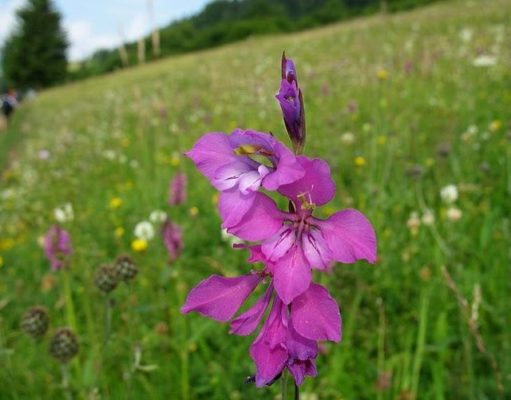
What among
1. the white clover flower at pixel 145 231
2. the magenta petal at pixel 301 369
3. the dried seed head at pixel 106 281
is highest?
the magenta petal at pixel 301 369

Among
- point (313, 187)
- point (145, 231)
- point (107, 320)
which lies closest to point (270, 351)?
point (313, 187)

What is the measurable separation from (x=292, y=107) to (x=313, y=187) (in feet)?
0.40

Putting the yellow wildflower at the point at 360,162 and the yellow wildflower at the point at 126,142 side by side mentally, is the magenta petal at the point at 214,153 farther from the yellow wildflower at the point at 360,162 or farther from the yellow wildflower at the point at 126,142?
the yellow wildflower at the point at 126,142

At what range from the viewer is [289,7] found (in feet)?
225

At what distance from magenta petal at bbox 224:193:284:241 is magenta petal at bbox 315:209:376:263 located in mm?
79

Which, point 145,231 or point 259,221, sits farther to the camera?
point 145,231

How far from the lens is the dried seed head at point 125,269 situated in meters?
1.65

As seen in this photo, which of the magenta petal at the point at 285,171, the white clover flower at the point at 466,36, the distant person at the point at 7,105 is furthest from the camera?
the distant person at the point at 7,105

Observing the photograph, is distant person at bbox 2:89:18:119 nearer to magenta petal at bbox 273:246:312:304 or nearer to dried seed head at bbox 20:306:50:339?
dried seed head at bbox 20:306:50:339

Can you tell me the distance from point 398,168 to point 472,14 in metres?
10.9

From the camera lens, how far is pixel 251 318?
0.80 meters

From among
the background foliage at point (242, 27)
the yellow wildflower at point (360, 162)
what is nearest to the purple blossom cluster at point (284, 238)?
the yellow wildflower at point (360, 162)

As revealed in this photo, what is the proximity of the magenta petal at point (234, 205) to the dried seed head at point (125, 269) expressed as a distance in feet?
3.22

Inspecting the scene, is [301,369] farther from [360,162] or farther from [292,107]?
[360,162]
